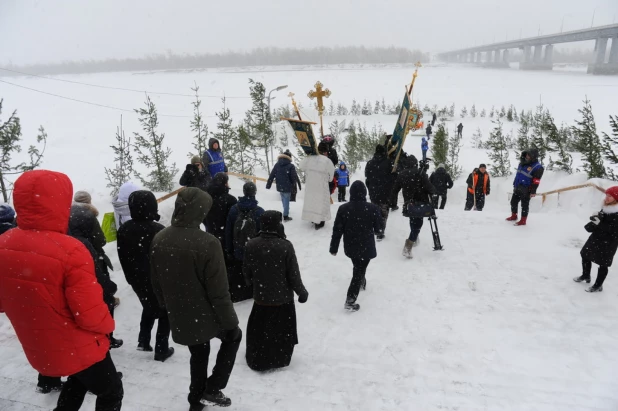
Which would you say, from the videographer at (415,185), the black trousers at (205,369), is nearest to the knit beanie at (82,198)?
the black trousers at (205,369)

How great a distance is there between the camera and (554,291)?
207 inches

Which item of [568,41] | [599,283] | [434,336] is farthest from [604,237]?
[568,41]

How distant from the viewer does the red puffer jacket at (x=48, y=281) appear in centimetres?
196

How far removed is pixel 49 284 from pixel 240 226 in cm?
277

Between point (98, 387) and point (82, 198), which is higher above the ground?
point (82, 198)

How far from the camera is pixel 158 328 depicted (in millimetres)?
3736

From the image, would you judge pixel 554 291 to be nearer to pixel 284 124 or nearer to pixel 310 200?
pixel 310 200

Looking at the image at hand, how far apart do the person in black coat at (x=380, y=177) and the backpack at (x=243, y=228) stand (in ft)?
9.96

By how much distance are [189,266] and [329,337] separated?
7.81ft

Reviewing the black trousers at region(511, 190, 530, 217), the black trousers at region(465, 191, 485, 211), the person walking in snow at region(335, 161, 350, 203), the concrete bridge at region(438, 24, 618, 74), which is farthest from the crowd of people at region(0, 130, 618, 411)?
the concrete bridge at region(438, 24, 618, 74)

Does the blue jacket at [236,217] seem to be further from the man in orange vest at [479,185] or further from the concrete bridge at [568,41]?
the concrete bridge at [568,41]

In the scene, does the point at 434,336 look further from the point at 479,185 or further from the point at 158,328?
the point at 479,185

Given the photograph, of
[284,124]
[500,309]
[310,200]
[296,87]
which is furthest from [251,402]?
[296,87]

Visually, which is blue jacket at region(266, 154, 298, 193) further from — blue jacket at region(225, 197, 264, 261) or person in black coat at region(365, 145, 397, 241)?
blue jacket at region(225, 197, 264, 261)
